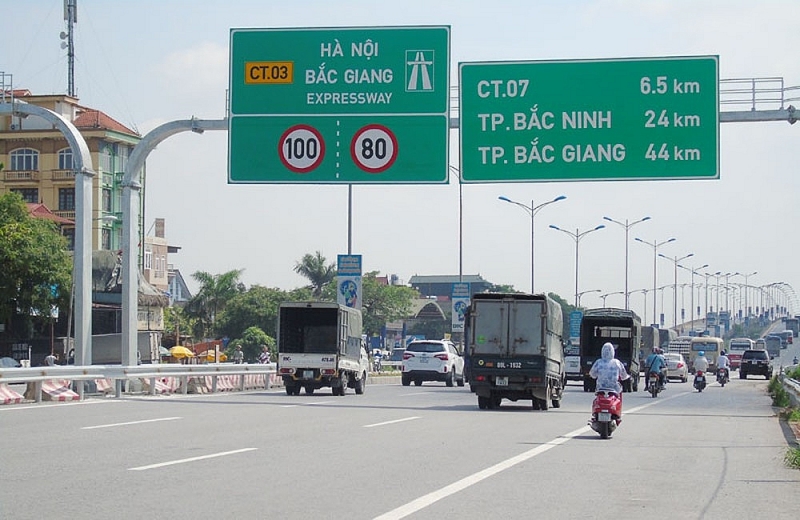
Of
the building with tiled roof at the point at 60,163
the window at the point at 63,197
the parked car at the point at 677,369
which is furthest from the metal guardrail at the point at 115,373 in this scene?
the window at the point at 63,197

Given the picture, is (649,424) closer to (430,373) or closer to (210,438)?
(210,438)

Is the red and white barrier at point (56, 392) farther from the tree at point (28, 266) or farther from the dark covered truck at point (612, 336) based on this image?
the tree at point (28, 266)

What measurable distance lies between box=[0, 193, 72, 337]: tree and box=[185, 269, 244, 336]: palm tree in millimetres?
31226

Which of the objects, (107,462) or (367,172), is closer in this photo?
(107,462)

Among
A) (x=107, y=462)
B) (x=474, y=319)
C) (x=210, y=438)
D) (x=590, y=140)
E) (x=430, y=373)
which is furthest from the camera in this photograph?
(x=430, y=373)

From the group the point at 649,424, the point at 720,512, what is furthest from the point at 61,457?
the point at 649,424

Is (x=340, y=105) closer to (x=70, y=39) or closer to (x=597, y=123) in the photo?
(x=597, y=123)

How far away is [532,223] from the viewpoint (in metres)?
68.3

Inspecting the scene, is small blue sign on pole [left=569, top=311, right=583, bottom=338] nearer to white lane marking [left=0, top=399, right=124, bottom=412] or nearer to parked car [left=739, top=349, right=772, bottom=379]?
parked car [left=739, top=349, right=772, bottom=379]

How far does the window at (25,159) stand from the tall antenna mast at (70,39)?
723 cm

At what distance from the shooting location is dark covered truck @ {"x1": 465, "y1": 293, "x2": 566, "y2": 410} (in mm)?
28312

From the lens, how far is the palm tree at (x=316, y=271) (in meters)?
101

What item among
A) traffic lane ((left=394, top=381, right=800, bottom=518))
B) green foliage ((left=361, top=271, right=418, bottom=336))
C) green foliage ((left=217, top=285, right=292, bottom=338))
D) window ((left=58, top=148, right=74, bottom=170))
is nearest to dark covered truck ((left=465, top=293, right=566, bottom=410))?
traffic lane ((left=394, top=381, right=800, bottom=518))

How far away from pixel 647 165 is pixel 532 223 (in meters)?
42.9
